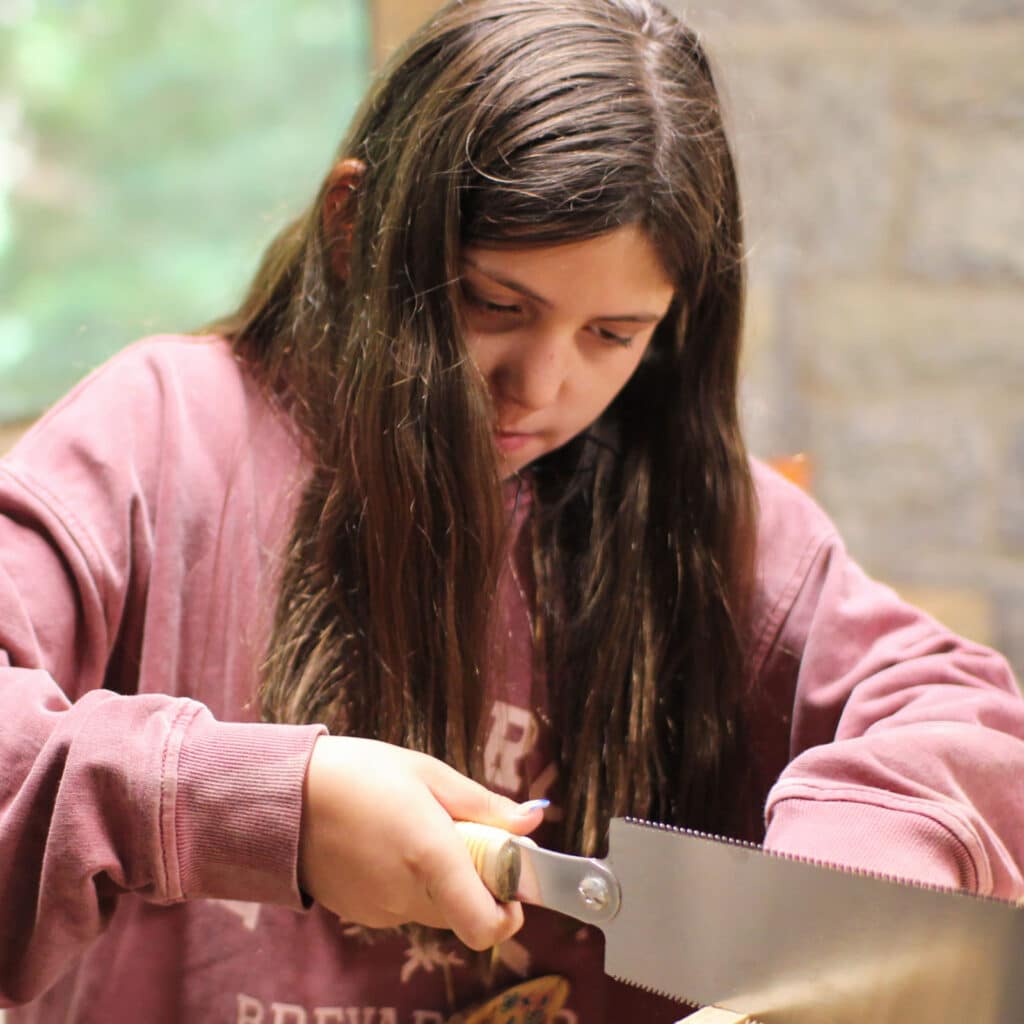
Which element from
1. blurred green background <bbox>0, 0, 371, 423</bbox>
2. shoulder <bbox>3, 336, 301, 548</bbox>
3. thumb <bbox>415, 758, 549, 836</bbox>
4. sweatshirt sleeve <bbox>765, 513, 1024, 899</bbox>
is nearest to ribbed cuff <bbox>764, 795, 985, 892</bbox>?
sweatshirt sleeve <bbox>765, 513, 1024, 899</bbox>

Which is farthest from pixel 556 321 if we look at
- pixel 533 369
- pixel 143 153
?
pixel 143 153

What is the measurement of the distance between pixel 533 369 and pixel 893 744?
285 millimetres

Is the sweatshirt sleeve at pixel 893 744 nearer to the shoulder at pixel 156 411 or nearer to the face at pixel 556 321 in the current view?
the face at pixel 556 321

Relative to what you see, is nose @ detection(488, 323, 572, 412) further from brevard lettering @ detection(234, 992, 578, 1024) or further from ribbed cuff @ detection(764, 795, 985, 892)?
brevard lettering @ detection(234, 992, 578, 1024)

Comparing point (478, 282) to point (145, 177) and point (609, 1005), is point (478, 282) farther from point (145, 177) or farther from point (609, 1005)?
point (145, 177)

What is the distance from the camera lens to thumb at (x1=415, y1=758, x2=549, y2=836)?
0.62m

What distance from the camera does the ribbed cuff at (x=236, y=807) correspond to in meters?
0.58

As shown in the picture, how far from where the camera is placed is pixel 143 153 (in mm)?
1616

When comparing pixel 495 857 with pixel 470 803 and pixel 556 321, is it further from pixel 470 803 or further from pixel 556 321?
pixel 556 321

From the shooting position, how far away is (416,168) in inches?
28.0

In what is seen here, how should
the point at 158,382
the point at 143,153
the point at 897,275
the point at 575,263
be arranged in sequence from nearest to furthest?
the point at 575,263
the point at 158,382
the point at 143,153
the point at 897,275

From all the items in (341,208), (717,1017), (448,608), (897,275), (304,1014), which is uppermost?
(341,208)

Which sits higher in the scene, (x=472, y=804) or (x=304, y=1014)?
(x=472, y=804)

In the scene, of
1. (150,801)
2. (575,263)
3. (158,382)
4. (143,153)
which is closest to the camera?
(150,801)
